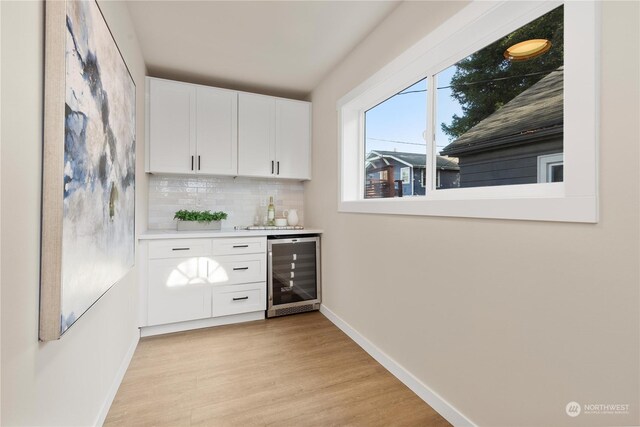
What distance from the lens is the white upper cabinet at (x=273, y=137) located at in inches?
133

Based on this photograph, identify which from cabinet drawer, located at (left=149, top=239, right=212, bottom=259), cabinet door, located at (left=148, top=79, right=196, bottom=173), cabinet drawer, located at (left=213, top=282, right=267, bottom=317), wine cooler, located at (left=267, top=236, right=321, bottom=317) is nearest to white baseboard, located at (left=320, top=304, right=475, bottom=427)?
wine cooler, located at (left=267, top=236, right=321, bottom=317)

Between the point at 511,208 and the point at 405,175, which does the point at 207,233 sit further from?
the point at 511,208

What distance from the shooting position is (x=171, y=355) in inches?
93.4

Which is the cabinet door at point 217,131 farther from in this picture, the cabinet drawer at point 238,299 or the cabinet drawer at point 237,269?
the cabinet drawer at point 238,299

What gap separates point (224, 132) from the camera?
3297 mm

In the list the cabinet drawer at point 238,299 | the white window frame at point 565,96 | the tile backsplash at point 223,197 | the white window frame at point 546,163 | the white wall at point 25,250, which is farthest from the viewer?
the tile backsplash at point 223,197

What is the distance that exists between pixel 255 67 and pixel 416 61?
1.77 meters

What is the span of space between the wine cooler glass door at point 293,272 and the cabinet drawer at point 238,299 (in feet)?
0.47

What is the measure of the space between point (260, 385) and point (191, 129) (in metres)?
2.55

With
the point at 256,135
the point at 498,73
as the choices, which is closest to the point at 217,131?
the point at 256,135

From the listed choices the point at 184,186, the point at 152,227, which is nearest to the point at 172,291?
the point at 152,227

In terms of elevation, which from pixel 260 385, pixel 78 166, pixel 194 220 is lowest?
pixel 260 385

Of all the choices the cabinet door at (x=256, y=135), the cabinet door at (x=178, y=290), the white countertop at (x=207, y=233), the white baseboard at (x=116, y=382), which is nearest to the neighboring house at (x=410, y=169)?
the white countertop at (x=207, y=233)

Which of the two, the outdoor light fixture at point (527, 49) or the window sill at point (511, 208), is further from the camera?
the outdoor light fixture at point (527, 49)
